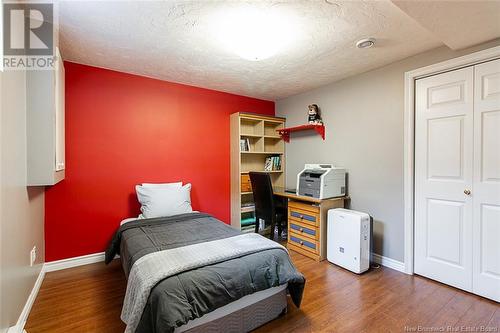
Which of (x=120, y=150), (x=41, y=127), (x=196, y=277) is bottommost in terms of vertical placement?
(x=196, y=277)

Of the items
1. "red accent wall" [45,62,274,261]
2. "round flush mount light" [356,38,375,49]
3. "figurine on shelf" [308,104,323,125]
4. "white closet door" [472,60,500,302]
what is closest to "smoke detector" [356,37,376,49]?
"round flush mount light" [356,38,375,49]

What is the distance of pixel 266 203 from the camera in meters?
3.33

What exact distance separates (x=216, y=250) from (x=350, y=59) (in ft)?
7.72

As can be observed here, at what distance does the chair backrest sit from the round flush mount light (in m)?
1.70

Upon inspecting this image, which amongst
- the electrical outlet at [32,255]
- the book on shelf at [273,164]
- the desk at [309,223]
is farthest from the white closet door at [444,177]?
the electrical outlet at [32,255]

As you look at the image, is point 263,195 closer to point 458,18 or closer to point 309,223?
point 309,223

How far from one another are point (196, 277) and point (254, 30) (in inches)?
76.2

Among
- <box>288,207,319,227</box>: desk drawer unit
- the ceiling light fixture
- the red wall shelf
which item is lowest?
<box>288,207,319,227</box>: desk drawer unit

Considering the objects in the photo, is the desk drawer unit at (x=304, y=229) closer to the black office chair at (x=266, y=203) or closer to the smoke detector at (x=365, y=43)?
the black office chair at (x=266, y=203)

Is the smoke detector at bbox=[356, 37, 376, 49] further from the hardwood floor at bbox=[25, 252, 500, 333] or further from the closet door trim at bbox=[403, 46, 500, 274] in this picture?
the hardwood floor at bbox=[25, 252, 500, 333]

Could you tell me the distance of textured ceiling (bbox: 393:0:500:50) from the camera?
152 cm

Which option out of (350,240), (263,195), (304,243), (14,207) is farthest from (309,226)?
(14,207)

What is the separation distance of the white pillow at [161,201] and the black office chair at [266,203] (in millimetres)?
975

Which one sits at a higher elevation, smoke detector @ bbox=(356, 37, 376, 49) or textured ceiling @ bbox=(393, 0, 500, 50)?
smoke detector @ bbox=(356, 37, 376, 49)
